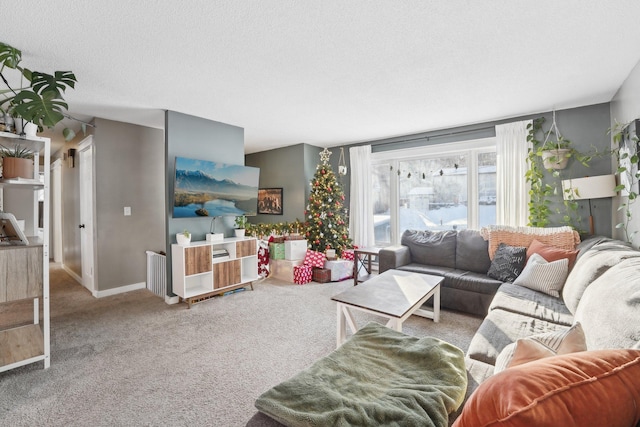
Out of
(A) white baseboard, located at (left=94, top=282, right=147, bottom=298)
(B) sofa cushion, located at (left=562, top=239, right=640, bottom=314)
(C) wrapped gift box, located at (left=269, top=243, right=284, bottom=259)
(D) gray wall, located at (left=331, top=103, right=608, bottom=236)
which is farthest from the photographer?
(C) wrapped gift box, located at (left=269, top=243, right=284, bottom=259)

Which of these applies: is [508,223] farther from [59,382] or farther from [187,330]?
[59,382]

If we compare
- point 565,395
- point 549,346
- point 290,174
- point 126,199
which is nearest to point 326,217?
point 290,174

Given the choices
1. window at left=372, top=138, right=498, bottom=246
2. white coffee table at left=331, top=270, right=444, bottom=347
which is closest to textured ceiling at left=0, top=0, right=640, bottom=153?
window at left=372, top=138, right=498, bottom=246

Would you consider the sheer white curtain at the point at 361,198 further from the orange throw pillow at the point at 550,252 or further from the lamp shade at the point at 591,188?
the lamp shade at the point at 591,188

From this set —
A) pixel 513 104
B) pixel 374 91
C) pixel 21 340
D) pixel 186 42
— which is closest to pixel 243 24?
pixel 186 42

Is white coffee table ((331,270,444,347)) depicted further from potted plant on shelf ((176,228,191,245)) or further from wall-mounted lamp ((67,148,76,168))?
wall-mounted lamp ((67,148,76,168))

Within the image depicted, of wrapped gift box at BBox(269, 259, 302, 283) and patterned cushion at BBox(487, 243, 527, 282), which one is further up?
patterned cushion at BBox(487, 243, 527, 282)

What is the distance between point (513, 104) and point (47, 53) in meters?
4.60

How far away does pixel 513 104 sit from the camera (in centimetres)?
351

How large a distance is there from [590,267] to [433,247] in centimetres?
187

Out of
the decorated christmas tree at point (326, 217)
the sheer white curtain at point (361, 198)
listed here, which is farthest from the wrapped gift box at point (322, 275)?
the sheer white curtain at point (361, 198)

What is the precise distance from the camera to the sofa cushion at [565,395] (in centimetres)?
61

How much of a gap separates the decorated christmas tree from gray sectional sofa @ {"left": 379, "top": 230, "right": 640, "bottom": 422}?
50.0 inches

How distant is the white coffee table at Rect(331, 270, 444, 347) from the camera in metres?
2.23
